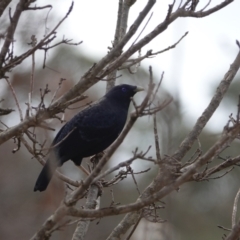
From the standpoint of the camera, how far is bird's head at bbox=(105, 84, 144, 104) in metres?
6.00

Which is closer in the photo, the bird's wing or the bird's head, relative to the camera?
the bird's wing

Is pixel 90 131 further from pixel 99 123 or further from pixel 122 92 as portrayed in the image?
pixel 122 92

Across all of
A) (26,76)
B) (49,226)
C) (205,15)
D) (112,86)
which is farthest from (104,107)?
(26,76)

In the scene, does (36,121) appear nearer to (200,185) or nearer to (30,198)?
(30,198)

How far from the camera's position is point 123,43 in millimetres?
3371

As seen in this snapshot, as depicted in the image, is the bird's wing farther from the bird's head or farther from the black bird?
→ the bird's head

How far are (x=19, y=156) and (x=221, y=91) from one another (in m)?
13.1

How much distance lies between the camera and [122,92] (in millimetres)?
6043

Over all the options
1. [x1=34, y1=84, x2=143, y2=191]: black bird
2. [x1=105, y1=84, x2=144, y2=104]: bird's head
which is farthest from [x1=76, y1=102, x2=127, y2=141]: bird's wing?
[x1=105, y1=84, x2=144, y2=104]: bird's head

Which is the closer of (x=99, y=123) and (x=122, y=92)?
(x=99, y=123)

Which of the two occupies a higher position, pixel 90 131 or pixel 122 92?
pixel 122 92

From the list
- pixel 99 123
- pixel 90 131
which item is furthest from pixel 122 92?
pixel 90 131

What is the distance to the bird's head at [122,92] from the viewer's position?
5996mm

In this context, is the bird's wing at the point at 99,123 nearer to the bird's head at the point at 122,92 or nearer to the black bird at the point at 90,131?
the black bird at the point at 90,131
